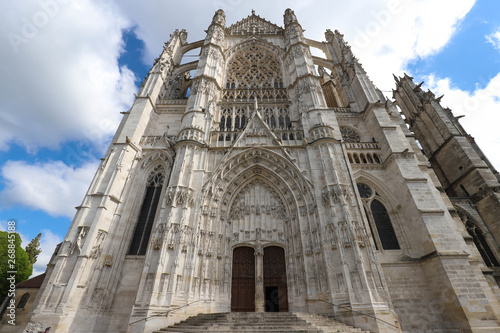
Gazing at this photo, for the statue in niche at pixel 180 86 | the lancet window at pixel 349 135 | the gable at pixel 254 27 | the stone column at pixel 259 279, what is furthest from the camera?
the gable at pixel 254 27

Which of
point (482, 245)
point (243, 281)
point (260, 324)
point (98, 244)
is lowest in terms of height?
point (260, 324)

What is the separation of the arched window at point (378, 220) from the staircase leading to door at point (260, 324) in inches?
212

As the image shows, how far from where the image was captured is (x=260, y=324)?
7324mm

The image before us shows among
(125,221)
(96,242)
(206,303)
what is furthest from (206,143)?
(206,303)

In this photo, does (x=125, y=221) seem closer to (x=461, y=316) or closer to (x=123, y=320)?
(x=123, y=320)

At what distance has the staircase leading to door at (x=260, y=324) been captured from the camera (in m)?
6.93

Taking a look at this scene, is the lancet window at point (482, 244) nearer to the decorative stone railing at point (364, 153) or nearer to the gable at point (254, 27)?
the decorative stone railing at point (364, 153)

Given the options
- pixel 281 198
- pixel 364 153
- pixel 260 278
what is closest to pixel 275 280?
pixel 260 278

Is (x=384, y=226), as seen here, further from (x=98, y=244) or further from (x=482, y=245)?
(x=98, y=244)

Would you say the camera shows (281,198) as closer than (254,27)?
Yes

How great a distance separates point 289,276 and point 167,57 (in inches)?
776

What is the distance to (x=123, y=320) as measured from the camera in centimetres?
945

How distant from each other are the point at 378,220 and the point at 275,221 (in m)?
5.77

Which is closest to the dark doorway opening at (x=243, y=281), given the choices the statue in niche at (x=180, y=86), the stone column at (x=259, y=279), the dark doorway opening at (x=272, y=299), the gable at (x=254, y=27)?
the stone column at (x=259, y=279)
